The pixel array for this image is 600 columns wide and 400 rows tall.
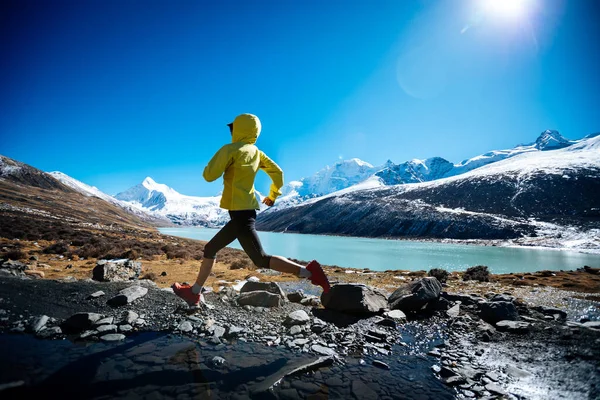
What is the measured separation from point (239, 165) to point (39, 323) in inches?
166

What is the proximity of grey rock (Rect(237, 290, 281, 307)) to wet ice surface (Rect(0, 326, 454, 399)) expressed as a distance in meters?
2.15

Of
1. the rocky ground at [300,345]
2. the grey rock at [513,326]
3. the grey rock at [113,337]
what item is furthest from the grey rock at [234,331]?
the grey rock at [513,326]

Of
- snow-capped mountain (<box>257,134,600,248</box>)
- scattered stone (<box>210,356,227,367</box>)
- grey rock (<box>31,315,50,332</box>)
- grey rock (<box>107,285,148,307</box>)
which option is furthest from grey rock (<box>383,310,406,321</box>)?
snow-capped mountain (<box>257,134,600,248</box>)

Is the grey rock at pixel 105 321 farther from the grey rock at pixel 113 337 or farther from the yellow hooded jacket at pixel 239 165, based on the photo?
the yellow hooded jacket at pixel 239 165

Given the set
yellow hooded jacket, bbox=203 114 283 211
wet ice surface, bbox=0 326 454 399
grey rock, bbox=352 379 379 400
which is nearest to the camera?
wet ice surface, bbox=0 326 454 399

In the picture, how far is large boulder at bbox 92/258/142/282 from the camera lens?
31.0 ft

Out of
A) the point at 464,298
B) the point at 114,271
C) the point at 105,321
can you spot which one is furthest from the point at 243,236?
the point at 114,271

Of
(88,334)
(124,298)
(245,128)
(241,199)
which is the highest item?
(245,128)

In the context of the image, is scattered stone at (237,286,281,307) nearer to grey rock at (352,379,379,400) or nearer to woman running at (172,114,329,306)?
woman running at (172,114,329,306)

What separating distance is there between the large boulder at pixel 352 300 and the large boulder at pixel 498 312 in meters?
2.18

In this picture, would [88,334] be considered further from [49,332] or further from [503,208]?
[503,208]

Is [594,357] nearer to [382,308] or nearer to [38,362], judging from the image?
[382,308]

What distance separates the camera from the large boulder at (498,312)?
6.04m

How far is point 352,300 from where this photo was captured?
6.45m
